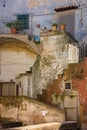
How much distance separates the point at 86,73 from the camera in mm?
25312

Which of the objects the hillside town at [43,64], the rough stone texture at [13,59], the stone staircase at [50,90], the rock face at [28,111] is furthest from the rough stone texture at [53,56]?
the rough stone texture at [13,59]

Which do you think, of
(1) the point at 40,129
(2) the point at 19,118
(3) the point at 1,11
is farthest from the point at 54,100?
(3) the point at 1,11

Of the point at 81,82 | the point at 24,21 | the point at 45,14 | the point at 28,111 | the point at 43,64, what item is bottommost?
the point at 28,111

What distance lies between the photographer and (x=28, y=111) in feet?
83.5

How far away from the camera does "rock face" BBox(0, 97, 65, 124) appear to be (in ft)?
82.4

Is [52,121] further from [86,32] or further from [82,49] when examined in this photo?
[86,32]

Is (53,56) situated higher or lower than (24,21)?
lower

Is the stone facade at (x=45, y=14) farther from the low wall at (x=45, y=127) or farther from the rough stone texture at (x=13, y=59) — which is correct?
the low wall at (x=45, y=127)

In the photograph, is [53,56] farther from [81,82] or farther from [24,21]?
[24,21]

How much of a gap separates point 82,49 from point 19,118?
5938 mm

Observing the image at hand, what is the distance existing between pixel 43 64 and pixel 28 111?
3.74 meters

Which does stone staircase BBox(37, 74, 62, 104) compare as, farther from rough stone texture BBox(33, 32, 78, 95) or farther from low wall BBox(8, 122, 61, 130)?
low wall BBox(8, 122, 61, 130)

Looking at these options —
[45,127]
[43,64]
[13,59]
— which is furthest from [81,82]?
[13,59]

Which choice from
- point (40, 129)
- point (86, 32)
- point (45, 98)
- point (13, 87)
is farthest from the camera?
point (13, 87)
